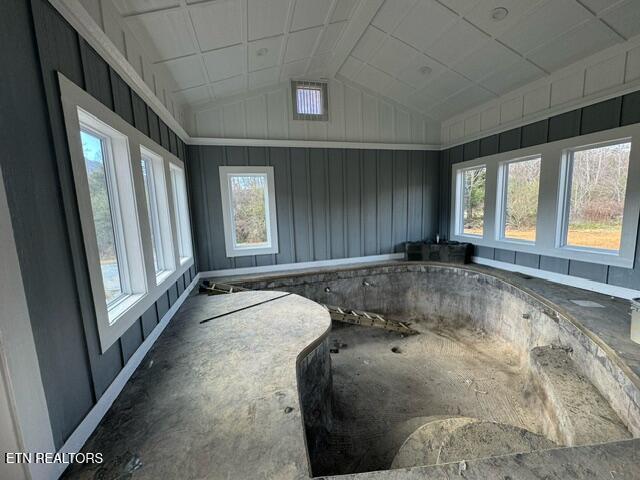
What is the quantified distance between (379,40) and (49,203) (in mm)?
3721

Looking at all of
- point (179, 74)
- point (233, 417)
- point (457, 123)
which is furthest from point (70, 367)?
point (457, 123)

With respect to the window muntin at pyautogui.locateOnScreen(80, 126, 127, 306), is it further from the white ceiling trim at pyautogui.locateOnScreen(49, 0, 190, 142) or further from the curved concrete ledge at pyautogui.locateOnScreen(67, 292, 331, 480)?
the curved concrete ledge at pyautogui.locateOnScreen(67, 292, 331, 480)

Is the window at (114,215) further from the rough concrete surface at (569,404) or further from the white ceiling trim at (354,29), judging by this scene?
the rough concrete surface at (569,404)

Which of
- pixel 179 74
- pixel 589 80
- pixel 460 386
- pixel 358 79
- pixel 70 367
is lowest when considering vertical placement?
pixel 460 386

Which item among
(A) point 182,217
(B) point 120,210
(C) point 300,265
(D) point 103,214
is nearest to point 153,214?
(B) point 120,210

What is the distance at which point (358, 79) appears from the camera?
14.3 ft

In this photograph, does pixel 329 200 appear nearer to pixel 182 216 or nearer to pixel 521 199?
pixel 182 216

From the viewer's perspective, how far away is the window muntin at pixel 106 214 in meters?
1.66

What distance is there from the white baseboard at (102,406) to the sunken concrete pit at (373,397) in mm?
46

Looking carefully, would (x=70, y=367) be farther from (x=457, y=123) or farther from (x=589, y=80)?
(x=457, y=123)

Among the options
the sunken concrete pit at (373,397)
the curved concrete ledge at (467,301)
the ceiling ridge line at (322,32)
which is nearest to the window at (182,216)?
the sunken concrete pit at (373,397)

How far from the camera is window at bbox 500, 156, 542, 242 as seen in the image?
11.8 feet

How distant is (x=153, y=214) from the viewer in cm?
260

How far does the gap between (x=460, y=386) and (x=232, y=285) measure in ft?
10.4
